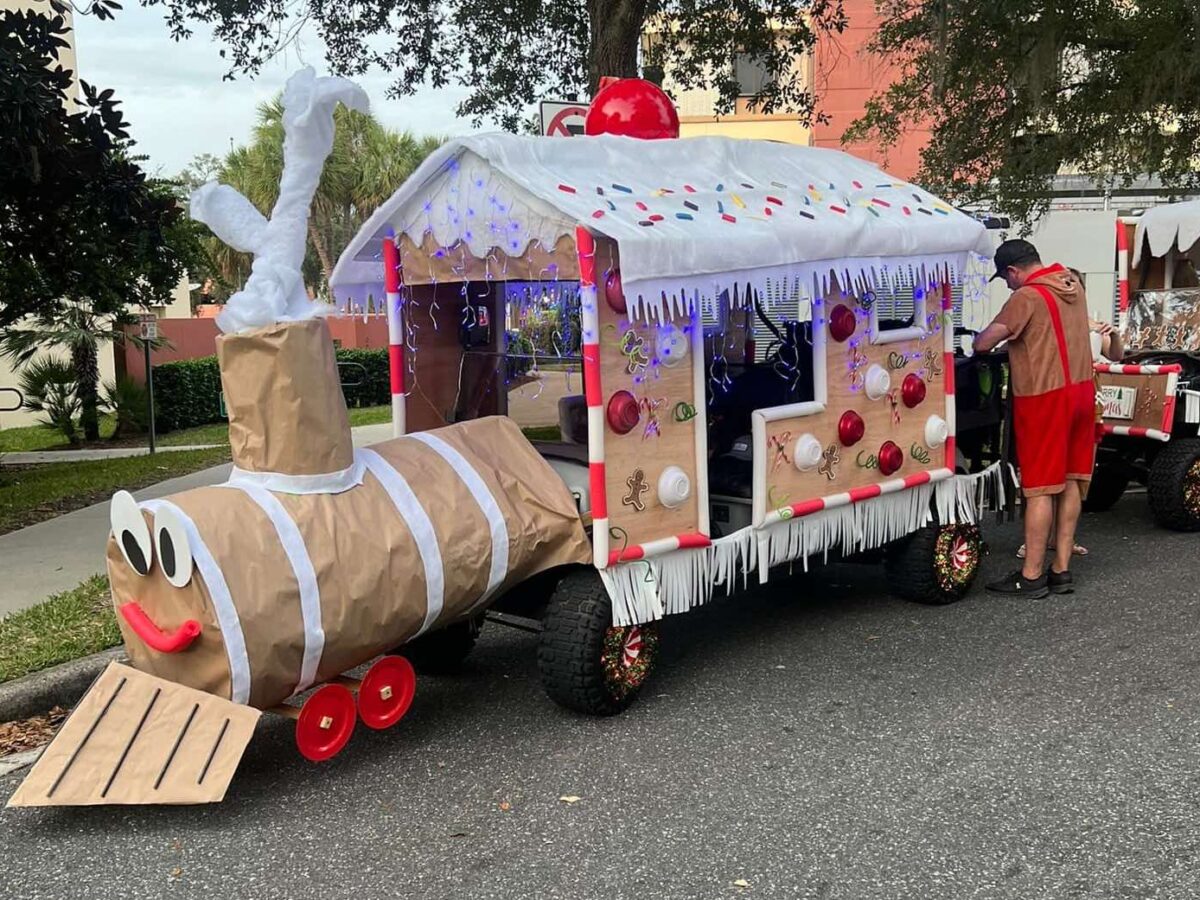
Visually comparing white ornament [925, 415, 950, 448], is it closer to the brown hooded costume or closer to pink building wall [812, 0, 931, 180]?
the brown hooded costume

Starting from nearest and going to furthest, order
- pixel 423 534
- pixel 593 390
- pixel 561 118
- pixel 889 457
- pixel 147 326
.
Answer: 1. pixel 423 534
2. pixel 593 390
3. pixel 889 457
4. pixel 561 118
5. pixel 147 326

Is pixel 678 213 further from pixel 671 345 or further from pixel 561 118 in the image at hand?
Answer: pixel 561 118

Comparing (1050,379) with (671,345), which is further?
(1050,379)

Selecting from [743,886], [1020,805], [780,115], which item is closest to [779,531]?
[1020,805]

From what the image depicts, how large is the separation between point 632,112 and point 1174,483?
4413mm

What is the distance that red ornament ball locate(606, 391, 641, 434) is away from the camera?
13.3ft

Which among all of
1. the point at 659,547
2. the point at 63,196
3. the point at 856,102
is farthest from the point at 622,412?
the point at 856,102

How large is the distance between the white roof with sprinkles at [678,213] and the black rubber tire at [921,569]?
1.33 meters

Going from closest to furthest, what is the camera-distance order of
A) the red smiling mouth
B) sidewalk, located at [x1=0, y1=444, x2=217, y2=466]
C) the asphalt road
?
1. the asphalt road
2. the red smiling mouth
3. sidewalk, located at [x1=0, y1=444, x2=217, y2=466]

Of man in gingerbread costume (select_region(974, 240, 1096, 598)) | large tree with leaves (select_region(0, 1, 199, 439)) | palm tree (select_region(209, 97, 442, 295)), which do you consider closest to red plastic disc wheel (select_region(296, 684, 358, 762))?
man in gingerbread costume (select_region(974, 240, 1096, 598))

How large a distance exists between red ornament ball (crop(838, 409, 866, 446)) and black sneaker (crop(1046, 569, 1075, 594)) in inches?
66.5

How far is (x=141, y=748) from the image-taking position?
3.42m

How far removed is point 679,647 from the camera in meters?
5.20

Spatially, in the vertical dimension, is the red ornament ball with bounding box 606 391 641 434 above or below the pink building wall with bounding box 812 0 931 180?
below
